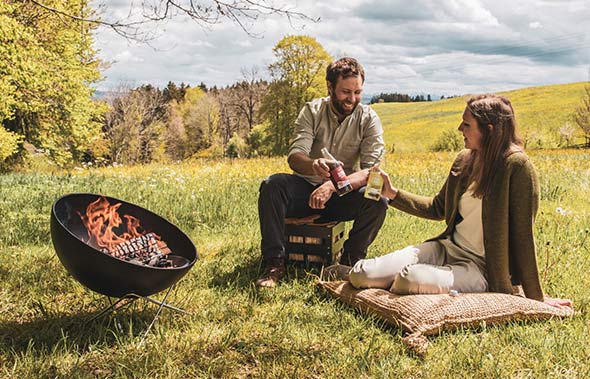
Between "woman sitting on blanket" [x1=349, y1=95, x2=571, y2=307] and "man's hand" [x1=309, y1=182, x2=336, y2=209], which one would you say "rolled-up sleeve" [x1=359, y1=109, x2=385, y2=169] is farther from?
"woman sitting on blanket" [x1=349, y1=95, x2=571, y2=307]

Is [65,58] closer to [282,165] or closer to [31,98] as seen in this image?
[31,98]

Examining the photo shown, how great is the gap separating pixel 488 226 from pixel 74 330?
2739 mm

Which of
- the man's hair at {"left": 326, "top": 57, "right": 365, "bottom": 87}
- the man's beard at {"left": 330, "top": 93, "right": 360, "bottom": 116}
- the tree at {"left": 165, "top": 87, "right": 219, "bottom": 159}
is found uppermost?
the man's hair at {"left": 326, "top": 57, "right": 365, "bottom": 87}

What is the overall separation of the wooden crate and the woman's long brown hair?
134 cm

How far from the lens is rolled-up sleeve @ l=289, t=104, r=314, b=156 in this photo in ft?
15.1

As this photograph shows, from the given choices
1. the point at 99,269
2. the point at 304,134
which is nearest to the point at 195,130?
the point at 304,134

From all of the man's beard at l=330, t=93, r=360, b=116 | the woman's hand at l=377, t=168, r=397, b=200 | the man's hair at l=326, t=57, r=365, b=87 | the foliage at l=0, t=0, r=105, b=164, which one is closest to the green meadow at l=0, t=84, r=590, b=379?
the woman's hand at l=377, t=168, r=397, b=200

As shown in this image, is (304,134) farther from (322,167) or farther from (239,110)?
(239,110)

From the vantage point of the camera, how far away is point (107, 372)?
108 inches

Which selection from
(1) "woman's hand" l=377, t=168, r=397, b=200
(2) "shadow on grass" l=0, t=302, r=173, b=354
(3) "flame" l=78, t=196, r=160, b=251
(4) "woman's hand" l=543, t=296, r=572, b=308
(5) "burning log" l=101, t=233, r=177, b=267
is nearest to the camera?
(2) "shadow on grass" l=0, t=302, r=173, b=354

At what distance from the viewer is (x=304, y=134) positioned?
4.67 m

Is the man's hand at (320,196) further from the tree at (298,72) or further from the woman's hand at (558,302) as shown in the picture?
the tree at (298,72)

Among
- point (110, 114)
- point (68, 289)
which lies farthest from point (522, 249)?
point (110, 114)

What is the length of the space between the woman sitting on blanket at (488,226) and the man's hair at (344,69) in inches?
41.5
